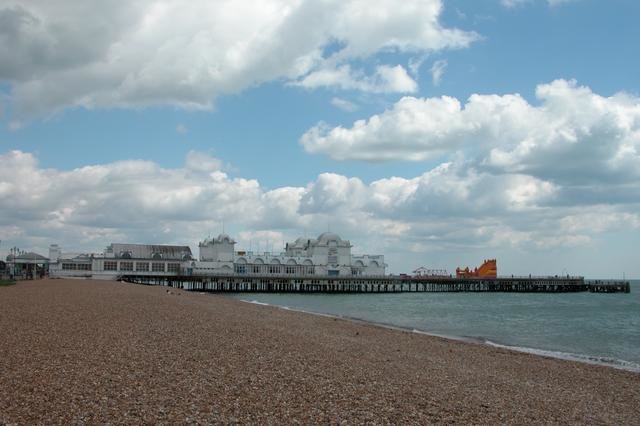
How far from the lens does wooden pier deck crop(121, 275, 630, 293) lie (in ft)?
277

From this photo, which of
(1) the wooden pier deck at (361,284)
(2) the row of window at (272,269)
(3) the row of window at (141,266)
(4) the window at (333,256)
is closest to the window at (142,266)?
(3) the row of window at (141,266)

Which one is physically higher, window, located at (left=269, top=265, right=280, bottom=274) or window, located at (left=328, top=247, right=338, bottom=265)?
window, located at (left=328, top=247, right=338, bottom=265)

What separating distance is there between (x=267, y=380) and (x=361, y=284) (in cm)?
8559

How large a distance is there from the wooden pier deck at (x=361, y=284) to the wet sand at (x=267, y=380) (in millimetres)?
65069

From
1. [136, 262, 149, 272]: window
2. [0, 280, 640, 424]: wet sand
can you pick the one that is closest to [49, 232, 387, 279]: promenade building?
[136, 262, 149, 272]: window

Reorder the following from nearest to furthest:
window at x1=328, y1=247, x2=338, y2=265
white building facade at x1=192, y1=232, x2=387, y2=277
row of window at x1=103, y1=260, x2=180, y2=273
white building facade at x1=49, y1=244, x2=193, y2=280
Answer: white building facade at x1=49, y1=244, x2=193, y2=280 → row of window at x1=103, y1=260, x2=180, y2=273 → white building facade at x1=192, y1=232, x2=387, y2=277 → window at x1=328, y1=247, x2=338, y2=265

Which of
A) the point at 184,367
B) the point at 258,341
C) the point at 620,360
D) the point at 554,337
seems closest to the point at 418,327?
the point at 554,337

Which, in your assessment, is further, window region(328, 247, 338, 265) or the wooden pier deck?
window region(328, 247, 338, 265)

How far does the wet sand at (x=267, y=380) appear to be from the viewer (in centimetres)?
888

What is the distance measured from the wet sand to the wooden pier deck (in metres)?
65.1

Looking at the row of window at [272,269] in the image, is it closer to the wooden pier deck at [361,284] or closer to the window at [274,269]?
the window at [274,269]

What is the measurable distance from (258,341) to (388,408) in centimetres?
783

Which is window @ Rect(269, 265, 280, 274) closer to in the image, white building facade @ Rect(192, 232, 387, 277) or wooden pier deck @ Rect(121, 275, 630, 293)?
white building facade @ Rect(192, 232, 387, 277)

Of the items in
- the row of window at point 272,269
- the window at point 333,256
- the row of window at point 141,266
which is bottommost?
the row of window at point 272,269
